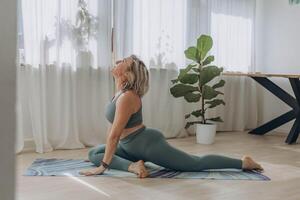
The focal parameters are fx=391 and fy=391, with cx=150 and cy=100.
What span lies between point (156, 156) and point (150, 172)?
0.44 feet

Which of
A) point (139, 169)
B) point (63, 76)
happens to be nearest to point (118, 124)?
point (139, 169)

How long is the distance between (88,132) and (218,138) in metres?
1.50

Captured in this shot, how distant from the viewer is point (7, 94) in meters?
0.48

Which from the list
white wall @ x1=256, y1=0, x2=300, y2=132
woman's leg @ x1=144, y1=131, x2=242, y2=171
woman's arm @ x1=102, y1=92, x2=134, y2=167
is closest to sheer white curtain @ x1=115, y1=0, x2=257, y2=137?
white wall @ x1=256, y1=0, x2=300, y2=132

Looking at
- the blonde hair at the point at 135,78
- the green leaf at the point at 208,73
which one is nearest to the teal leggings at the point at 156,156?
the blonde hair at the point at 135,78

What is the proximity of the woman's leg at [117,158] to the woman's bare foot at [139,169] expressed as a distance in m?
0.04

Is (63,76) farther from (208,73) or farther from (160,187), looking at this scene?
(160,187)

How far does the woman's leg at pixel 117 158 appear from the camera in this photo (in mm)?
2646

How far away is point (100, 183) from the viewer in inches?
93.4

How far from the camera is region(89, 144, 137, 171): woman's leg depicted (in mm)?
2646

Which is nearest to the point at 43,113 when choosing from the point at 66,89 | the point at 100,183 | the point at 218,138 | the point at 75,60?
the point at 66,89

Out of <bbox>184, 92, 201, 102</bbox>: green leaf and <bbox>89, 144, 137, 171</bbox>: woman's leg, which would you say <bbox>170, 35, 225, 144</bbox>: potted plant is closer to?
<bbox>184, 92, 201, 102</bbox>: green leaf

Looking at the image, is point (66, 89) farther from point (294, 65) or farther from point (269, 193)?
point (294, 65)

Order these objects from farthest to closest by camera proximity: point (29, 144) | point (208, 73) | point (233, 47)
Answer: point (233, 47) → point (208, 73) → point (29, 144)
